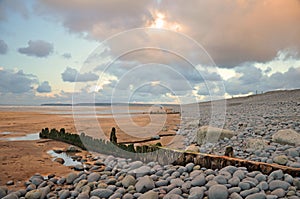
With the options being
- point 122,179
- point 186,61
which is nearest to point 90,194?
point 122,179

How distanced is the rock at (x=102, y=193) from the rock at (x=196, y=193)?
53.0 inches

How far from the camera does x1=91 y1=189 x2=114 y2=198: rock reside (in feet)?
14.7

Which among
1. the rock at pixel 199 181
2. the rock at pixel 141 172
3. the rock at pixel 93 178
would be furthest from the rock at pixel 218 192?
the rock at pixel 93 178

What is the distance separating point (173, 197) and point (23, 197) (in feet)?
8.76

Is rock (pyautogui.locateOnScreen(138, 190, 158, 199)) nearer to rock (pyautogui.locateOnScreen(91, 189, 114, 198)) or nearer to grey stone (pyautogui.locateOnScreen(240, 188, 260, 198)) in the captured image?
rock (pyautogui.locateOnScreen(91, 189, 114, 198))

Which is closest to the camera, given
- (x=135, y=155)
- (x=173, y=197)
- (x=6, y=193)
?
(x=173, y=197)

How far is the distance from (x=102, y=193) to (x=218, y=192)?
189 cm

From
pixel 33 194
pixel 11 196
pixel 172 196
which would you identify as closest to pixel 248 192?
pixel 172 196

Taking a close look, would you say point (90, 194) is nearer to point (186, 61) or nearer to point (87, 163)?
point (87, 163)

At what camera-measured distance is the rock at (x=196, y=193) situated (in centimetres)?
394

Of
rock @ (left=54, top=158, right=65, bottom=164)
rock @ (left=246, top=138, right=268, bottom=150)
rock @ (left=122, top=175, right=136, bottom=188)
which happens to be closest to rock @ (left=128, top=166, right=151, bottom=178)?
rock @ (left=122, top=175, right=136, bottom=188)

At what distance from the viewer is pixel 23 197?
15.5 feet

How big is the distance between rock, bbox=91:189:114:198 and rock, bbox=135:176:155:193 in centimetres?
44

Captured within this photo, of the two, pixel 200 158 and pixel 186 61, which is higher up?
pixel 186 61
